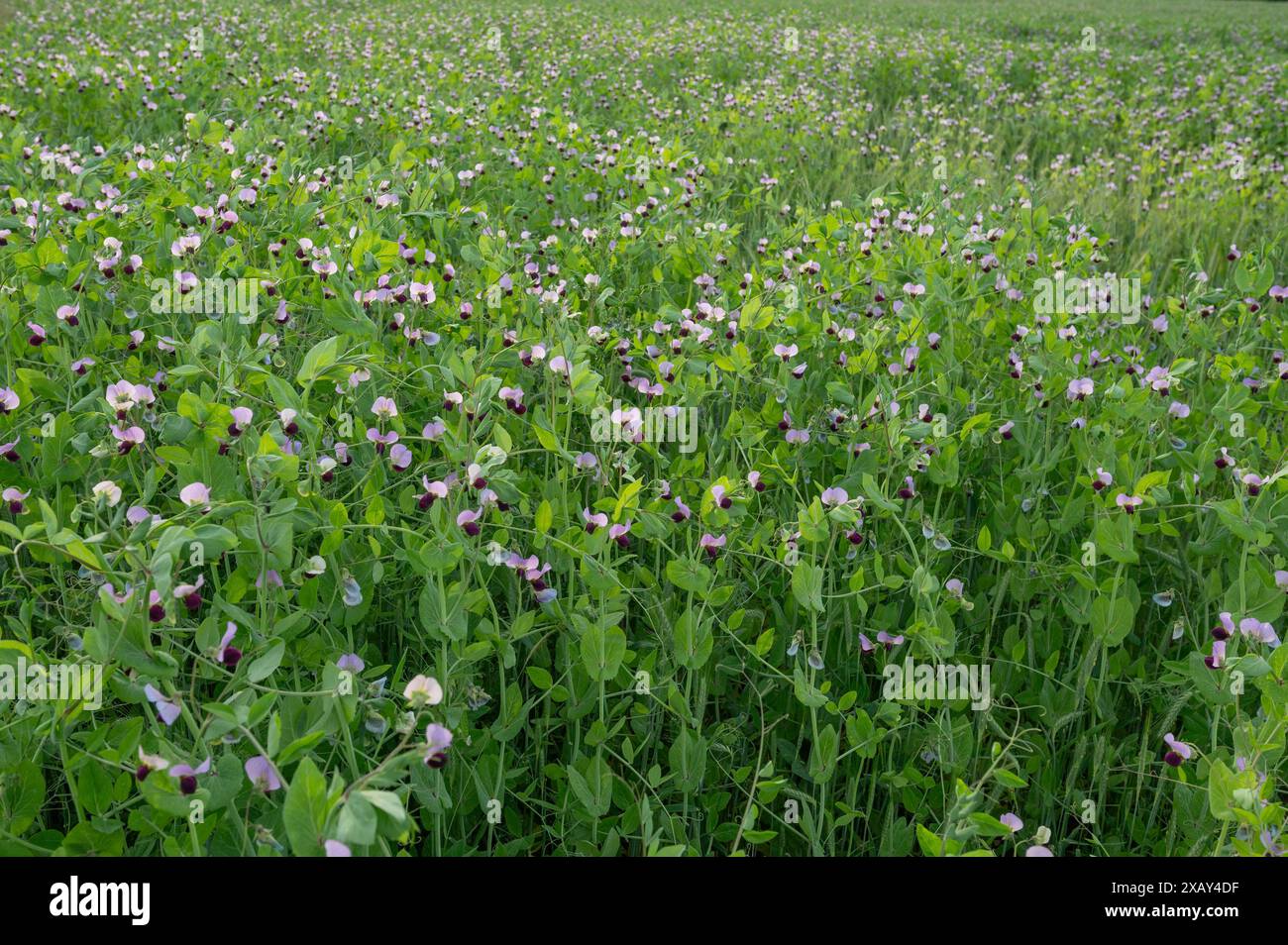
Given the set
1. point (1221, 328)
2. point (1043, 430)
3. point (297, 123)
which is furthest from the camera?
point (297, 123)

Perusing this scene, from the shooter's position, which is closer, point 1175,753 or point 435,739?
point 435,739

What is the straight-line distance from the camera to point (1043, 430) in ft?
10.7

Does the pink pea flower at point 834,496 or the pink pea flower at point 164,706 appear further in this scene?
the pink pea flower at point 834,496

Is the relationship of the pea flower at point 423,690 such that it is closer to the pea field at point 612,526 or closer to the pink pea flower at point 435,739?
the pea field at point 612,526

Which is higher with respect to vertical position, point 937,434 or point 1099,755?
point 937,434

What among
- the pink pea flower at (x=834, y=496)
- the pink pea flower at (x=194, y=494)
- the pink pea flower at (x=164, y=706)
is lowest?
the pink pea flower at (x=164, y=706)

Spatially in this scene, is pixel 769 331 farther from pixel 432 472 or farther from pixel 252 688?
pixel 252 688

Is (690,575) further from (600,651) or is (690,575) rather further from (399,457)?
(399,457)

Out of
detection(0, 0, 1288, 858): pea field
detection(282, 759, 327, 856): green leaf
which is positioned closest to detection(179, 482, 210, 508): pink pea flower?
detection(0, 0, 1288, 858): pea field

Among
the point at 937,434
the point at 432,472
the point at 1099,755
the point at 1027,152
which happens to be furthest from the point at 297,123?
the point at 1027,152

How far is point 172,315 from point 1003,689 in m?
2.55

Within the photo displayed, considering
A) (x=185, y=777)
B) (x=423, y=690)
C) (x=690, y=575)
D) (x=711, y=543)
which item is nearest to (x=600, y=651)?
(x=690, y=575)

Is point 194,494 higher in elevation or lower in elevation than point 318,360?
lower

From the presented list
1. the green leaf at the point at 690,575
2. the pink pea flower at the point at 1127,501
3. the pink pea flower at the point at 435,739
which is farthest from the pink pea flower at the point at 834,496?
the pink pea flower at the point at 435,739
